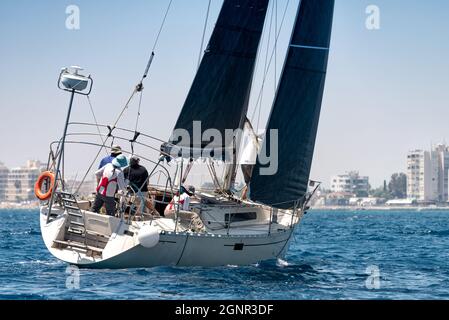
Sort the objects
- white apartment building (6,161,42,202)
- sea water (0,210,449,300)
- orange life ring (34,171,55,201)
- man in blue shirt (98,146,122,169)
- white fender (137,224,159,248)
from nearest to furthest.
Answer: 1. sea water (0,210,449,300)
2. white fender (137,224,159,248)
3. orange life ring (34,171,55,201)
4. man in blue shirt (98,146,122,169)
5. white apartment building (6,161,42,202)

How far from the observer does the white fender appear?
1648 cm

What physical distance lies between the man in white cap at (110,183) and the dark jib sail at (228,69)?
4020 millimetres

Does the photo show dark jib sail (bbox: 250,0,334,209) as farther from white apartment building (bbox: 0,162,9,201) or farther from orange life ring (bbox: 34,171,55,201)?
white apartment building (bbox: 0,162,9,201)

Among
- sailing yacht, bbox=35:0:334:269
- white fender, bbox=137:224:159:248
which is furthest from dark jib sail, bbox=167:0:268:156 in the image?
white fender, bbox=137:224:159:248

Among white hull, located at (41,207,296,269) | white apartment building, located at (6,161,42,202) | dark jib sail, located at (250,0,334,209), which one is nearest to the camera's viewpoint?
white hull, located at (41,207,296,269)

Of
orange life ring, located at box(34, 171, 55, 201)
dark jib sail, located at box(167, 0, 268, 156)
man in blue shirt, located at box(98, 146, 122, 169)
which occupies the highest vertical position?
dark jib sail, located at box(167, 0, 268, 156)

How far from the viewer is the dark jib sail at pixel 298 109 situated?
67.4 feet

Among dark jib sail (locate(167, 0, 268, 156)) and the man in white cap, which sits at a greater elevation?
dark jib sail (locate(167, 0, 268, 156))

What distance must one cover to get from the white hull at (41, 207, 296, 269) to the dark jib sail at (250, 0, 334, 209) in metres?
1.43

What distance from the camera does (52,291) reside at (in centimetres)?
1469

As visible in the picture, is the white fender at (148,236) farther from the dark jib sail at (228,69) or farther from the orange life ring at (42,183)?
the dark jib sail at (228,69)

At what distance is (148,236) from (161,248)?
2.92ft

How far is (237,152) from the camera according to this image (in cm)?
2150

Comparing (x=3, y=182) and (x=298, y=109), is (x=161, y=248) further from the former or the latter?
(x=3, y=182)
